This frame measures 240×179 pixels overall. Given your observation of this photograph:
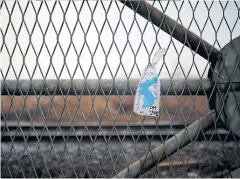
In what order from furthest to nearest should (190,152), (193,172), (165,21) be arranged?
(190,152) < (193,172) < (165,21)

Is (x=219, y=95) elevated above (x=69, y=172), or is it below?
above

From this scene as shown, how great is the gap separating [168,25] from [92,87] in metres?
0.39

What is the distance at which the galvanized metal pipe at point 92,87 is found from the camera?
4.57ft

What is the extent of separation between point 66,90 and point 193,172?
4.86 feet

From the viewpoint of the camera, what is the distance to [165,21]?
138 centimetres

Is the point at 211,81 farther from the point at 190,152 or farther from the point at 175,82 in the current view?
the point at 190,152

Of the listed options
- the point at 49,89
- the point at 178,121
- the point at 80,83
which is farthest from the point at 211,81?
the point at 178,121

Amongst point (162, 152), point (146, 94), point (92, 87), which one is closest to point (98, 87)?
point (92, 87)

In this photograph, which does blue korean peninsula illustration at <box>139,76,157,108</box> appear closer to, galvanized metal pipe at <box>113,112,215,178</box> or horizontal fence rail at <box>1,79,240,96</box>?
→ horizontal fence rail at <box>1,79,240,96</box>

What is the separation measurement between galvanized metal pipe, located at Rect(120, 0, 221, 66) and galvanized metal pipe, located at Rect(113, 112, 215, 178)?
30 centimetres

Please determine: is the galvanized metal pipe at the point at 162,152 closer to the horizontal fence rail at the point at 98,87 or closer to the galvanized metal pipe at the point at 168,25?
the horizontal fence rail at the point at 98,87

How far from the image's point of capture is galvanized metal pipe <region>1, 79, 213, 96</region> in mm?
1394

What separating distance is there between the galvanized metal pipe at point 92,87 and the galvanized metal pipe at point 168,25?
14 cm

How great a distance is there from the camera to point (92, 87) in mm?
1396
